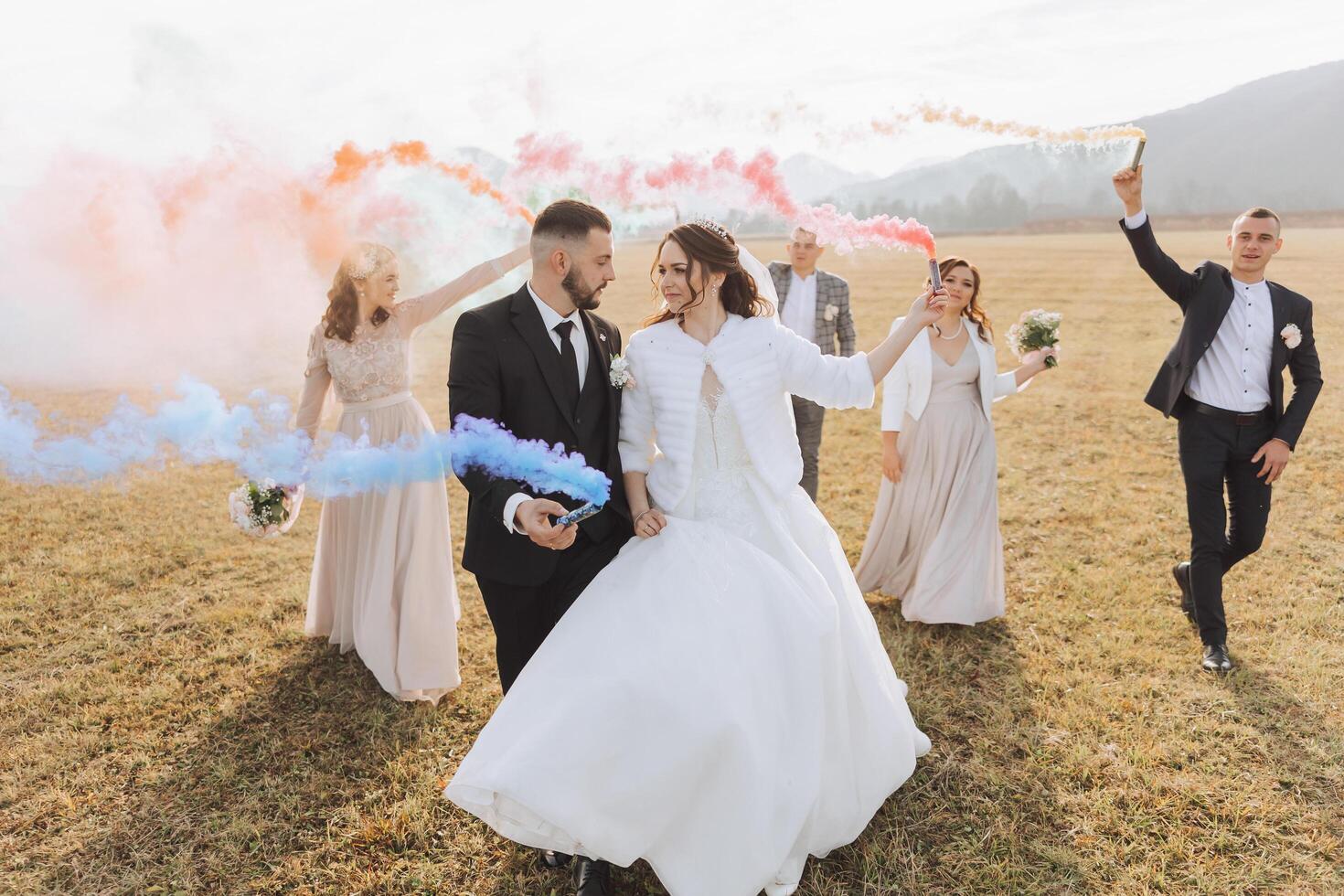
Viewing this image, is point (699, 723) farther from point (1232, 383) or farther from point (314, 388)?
point (1232, 383)

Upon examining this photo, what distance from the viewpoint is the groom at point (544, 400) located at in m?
3.65

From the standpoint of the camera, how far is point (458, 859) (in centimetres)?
401

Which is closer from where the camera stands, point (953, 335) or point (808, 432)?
point (953, 335)

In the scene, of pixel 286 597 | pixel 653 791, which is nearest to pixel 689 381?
pixel 653 791

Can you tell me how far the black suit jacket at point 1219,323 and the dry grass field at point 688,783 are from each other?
1842 millimetres

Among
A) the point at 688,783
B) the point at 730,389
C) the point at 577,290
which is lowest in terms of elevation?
the point at 688,783

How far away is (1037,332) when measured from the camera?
6.28 metres

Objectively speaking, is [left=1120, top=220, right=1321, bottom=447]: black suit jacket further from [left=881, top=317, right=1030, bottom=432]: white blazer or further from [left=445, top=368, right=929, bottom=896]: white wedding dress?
[left=445, top=368, right=929, bottom=896]: white wedding dress

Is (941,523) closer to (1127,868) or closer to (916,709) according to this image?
(916,709)

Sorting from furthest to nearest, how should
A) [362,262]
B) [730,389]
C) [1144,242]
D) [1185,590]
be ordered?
[1185,590]
[1144,242]
[362,262]
[730,389]

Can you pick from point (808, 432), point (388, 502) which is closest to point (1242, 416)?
point (808, 432)

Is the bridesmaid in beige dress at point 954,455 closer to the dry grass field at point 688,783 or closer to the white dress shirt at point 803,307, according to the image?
the dry grass field at point 688,783

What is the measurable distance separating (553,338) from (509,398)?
0.35 metres

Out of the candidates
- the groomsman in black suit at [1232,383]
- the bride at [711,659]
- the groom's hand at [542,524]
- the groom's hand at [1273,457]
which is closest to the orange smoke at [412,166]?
the bride at [711,659]
